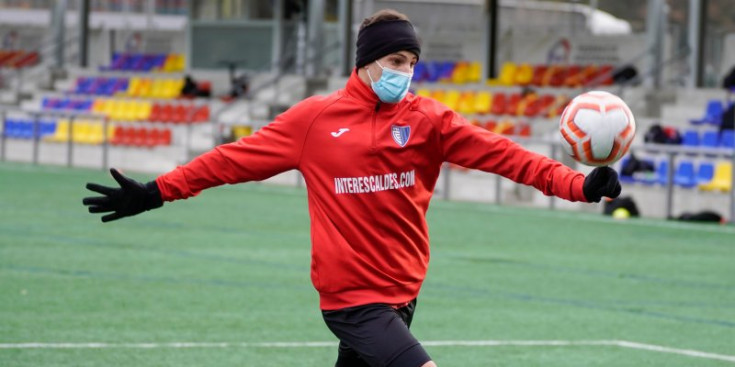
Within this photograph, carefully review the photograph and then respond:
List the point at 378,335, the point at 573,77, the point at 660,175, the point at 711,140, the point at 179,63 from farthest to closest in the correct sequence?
1. the point at 179,63
2. the point at 573,77
3. the point at 711,140
4. the point at 660,175
5. the point at 378,335

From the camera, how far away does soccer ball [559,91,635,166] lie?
5.97 meters

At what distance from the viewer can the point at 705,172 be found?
875 inches

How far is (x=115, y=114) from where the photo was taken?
3778 cm

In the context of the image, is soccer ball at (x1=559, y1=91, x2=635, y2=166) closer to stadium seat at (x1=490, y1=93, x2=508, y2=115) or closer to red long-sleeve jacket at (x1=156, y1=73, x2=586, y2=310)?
red long-sleeve jacket at (x1=156, y1=73, x2=586, y2=310)

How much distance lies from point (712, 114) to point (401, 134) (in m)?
22.3

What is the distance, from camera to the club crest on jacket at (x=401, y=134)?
19.9 ft

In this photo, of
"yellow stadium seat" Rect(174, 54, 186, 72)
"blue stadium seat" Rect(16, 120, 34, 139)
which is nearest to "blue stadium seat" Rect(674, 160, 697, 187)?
"blue stadium seat" Rect(16, 120, 34, 139)

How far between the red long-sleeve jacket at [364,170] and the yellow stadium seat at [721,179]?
16466mm

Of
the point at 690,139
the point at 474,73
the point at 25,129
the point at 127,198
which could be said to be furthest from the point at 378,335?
the point at 474,73

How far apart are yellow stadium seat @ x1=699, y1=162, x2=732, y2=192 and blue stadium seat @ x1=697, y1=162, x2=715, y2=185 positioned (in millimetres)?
66

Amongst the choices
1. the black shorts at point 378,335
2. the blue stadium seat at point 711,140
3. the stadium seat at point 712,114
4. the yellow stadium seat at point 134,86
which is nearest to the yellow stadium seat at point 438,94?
the stadium seat at point 712,114

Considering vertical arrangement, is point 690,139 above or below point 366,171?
below

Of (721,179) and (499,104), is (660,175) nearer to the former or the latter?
(721,179)

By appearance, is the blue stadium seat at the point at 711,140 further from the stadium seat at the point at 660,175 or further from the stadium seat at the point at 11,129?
the stadium seat at the point at 11,129
